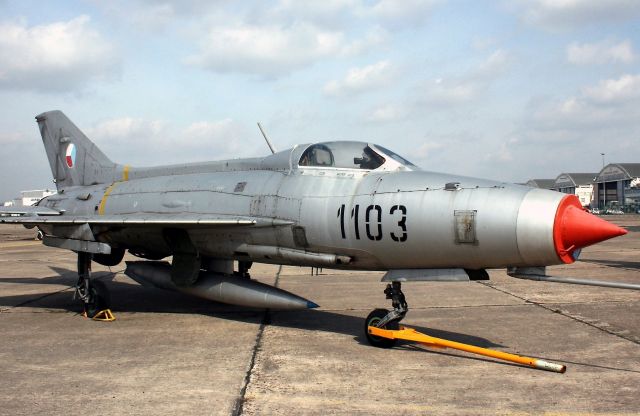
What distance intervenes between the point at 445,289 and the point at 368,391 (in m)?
7.47

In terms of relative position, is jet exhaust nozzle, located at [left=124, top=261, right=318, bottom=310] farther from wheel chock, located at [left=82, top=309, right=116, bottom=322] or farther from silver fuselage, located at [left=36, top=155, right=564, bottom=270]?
wheel chock, located at [left=82, top=309, right=116, bottom=322]

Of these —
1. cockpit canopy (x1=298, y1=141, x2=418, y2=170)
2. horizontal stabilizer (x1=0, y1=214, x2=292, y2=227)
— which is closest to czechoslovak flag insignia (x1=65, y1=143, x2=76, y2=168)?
horizontal stabilizer (x1=0, y1=214, x2=292, y2=227)

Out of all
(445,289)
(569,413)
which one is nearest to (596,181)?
(445,289)

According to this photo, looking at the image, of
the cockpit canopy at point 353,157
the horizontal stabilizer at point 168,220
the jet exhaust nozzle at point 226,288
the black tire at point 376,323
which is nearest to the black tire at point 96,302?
the jet exhaust nozzle at point 226,288

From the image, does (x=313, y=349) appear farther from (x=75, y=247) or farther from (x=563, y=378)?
(x=75, y=247)

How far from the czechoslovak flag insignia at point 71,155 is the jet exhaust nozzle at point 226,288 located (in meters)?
3.71

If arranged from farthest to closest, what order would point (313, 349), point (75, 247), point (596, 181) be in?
point (596, 181) → point (75, 247) → point (313, 349)

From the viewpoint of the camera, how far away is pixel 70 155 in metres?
12.8

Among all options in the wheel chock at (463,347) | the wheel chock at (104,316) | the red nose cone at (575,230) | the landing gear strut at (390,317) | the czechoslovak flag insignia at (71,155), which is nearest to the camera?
the red nose cone at (575,230)

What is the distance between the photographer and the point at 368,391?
17.6ft

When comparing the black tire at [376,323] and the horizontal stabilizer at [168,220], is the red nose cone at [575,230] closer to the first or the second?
the black tire at [376,323]

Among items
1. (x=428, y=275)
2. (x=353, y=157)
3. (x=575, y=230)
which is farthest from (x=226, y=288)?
(x=575, y=230)

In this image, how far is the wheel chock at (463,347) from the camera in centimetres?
586

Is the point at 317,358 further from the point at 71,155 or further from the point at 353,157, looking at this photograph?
the point at 71,155
